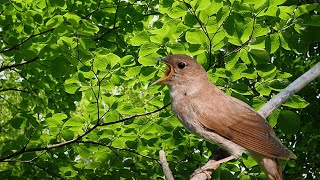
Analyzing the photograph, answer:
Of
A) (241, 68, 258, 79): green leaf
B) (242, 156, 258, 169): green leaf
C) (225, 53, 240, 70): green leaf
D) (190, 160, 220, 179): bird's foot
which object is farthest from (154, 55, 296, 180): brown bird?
(242, 156, 258, 169): green leaf

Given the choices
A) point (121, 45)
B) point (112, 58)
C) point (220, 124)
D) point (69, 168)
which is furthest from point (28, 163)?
point (220, 124)

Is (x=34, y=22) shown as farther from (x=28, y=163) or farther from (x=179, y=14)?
(x=179, y=14)

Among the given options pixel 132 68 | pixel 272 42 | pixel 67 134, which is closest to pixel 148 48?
pixel 132 68

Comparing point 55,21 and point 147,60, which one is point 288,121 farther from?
point 55,21

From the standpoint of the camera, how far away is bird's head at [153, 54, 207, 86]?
18.1ft

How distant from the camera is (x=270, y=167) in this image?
5289mm

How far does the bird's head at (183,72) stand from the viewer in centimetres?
552

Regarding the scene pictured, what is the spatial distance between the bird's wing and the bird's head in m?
0.28

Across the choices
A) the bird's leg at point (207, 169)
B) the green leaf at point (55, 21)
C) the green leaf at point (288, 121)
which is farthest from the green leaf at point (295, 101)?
the green leaf at point (55, 21)

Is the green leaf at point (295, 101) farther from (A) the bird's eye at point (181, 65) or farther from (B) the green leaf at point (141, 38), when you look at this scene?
(B) the green leaf at point (141, 38)

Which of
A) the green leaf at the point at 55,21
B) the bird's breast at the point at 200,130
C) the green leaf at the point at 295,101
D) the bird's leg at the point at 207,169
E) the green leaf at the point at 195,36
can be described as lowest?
the green leaf at the point at 295,101

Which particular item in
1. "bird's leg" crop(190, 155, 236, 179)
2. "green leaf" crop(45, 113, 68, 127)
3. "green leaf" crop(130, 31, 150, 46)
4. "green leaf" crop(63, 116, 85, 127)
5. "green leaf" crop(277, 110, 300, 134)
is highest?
"green leaf" crop(130, 31, 150, 46)

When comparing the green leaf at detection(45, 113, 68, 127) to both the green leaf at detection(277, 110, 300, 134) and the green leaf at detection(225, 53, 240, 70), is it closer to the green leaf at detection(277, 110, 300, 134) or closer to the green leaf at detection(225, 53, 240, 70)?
the green leaf at detection(225, 53, 240, 70)

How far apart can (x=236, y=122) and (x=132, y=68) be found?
176 centimetres
